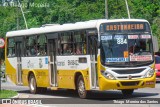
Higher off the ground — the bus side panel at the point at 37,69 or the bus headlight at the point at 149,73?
the bus headlight at the point at 149,73

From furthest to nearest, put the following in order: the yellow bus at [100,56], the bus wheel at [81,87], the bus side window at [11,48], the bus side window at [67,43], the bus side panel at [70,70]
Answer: the bus side window at [11,48] < the bus side window at [67,43] < the bus wheel at [81,87] < the bus side panel at [70,70] < the yellow bus at [100,56]

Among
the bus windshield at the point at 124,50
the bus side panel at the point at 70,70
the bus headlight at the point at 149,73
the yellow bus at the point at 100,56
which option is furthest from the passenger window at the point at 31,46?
the bus headlight at the point at 149,73

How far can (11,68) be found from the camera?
30344 mm

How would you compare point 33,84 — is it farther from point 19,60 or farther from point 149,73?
point 149,73

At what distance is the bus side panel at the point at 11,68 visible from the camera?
29.8m

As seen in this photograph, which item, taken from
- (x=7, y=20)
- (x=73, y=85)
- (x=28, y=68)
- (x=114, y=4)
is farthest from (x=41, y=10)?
(x=73, y=85)

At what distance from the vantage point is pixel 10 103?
21.1 meters

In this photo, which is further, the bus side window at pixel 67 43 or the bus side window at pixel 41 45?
the bus side window at pixel 41 45

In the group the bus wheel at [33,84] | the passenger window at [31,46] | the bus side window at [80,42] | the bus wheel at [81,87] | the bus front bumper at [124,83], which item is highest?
the bus side window at [80,42]

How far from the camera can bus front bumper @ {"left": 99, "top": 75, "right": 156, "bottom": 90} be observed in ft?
69.7

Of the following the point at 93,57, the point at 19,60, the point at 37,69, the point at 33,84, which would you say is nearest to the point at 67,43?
the point at 93,57

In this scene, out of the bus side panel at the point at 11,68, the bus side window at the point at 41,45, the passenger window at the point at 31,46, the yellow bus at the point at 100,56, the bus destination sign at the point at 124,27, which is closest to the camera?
the yellow bus at the point at 100,56

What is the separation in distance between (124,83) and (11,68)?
33.6 ft

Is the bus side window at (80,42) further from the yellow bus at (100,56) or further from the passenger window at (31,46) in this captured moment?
the passenger window at (31,46)
